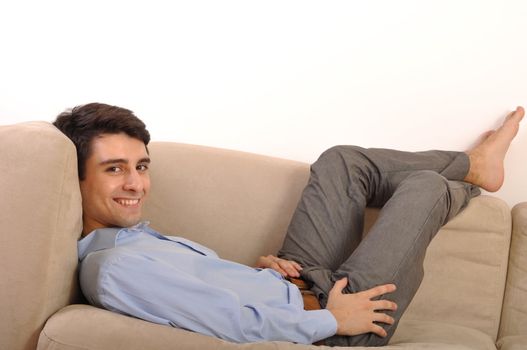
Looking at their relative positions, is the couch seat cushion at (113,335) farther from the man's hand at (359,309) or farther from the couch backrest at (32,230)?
the man's hand at (359,309)

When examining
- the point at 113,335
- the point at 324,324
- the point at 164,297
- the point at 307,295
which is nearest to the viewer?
the point at 113,335

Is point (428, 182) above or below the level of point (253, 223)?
above

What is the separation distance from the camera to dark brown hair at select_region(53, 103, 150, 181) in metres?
1.78

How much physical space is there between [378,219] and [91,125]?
89cm

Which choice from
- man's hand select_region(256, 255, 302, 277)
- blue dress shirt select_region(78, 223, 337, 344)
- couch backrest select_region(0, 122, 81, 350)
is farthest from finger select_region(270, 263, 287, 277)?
couch backrest select_region(0, 122, 81, 350)

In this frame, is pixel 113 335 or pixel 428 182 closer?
pixel 113 335

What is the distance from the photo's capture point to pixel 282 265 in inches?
77.1

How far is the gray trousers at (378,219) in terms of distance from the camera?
5.97 ft

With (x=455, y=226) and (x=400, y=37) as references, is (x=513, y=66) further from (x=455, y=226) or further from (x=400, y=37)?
(x=455, y=226)

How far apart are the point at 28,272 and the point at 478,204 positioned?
144 cm

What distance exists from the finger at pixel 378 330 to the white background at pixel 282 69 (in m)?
0.91

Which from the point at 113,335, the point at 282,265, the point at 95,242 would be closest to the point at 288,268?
the point at 282,265

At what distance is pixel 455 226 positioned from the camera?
2.11 m

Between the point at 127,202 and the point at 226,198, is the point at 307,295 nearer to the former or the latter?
the point at 226,198
